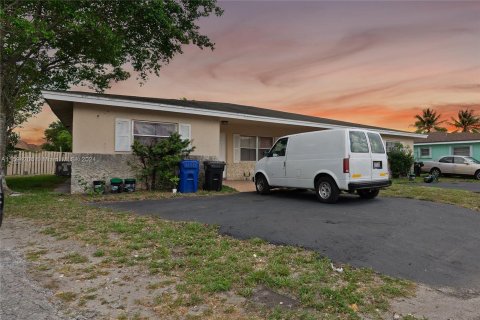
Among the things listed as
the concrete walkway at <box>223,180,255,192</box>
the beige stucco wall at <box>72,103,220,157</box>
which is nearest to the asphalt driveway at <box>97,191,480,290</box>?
the concrete walkway at <box>223,180,255,192</box>

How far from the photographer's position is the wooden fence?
71.3 feet

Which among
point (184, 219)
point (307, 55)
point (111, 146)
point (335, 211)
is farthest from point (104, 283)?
point (307, 55)

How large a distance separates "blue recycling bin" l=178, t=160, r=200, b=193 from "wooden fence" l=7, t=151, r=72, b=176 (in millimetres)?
15691

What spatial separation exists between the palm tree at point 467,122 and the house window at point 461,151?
3120 cm

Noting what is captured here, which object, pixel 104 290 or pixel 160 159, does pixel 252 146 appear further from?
pixel 104 290

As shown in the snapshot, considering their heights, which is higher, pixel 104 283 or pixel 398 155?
pixel 398 155

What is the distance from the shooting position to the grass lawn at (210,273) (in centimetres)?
291

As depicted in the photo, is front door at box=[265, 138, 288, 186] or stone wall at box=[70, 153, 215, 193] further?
stone wall at box=[70, 153, 215, 193]

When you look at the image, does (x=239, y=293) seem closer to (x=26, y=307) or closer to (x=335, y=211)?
(x=26, y=307)

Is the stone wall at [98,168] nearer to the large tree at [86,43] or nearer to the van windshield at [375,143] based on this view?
the large tree at [86,43]

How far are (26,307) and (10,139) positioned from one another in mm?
15829

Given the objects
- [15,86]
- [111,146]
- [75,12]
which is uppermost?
[75,12]

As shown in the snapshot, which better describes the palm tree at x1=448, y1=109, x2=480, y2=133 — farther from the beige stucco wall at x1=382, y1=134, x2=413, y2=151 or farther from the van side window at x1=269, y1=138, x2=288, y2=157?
the van side window at x1=269, y1=138, x2=288, y2=157

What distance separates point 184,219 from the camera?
6.71m
